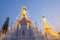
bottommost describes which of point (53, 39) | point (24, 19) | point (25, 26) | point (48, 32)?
point (53, 39)

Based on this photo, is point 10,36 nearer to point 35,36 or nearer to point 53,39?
point 35,36

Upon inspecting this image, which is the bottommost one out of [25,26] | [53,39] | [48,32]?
[53,39]

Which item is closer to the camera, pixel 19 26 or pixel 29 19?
pixel 19 26

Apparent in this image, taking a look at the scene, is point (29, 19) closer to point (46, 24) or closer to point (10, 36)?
point (46, 24)

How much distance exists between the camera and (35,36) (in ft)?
76.5

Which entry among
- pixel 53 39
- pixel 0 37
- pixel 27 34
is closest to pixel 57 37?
pixel 53 39

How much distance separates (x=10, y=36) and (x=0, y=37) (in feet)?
7.98

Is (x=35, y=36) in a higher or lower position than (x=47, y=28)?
lower

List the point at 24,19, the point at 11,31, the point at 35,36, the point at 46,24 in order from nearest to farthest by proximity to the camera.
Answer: the point at 35,36 → the point at 11,31 → the point at 24,19 → the point at 46,24

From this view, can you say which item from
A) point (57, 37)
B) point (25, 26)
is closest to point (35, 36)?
point (25, 26)

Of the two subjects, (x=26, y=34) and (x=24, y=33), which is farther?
(x=24, y=33)

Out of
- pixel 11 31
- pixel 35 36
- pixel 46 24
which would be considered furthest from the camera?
pixel 46 24

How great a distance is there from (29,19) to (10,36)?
7.96 meters

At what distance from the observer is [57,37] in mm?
24094
